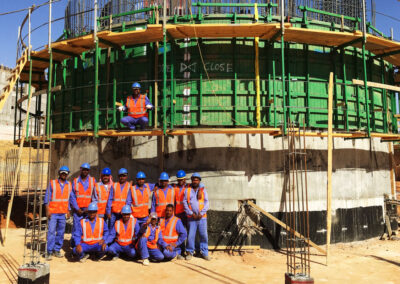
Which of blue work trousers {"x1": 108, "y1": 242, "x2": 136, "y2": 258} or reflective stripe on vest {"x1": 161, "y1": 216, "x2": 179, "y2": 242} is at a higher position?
reflective stripe on vest {"x1": 161, "y1": 216, "x2": 179, "y2": 242}

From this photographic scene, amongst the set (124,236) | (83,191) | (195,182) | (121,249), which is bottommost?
(121,249)

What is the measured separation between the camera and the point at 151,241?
8672mm

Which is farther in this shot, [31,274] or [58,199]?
[58,199]

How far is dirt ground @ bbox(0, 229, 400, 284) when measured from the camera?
24.9 ft

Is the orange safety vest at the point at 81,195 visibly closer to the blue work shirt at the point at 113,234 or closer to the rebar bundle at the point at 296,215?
the blue work shirt at the point at 113,234

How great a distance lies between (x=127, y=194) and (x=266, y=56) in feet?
21.0

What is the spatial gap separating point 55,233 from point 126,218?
1.91 meters

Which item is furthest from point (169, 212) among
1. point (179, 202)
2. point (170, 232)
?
point (179, 202)

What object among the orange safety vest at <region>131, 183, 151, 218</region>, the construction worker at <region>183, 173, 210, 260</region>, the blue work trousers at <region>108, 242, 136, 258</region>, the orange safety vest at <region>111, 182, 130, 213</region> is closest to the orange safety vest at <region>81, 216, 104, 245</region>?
the blue work trousers at <region>108, 242, 136, 258</region>

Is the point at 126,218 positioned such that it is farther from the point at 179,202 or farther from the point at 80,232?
the point at 179,202

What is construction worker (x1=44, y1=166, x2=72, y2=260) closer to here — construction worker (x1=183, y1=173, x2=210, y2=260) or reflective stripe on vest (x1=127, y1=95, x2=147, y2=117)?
reflective stripe on vest (x1=127, y1=95, x2=147, y2=117)

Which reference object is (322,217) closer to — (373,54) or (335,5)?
(373,54)

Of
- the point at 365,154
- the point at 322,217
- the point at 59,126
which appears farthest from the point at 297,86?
the point at 59,126

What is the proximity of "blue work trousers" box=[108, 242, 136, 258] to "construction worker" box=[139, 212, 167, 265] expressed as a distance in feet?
0.99
